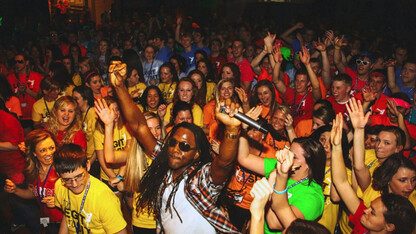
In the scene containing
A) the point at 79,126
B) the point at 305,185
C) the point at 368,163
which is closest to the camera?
the point at 305,185

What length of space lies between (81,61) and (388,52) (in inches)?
290

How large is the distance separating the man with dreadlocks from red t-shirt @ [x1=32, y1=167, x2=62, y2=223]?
109 cm

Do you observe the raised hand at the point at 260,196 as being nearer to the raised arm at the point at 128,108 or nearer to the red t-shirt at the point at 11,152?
the raised arm at the point at 128,108

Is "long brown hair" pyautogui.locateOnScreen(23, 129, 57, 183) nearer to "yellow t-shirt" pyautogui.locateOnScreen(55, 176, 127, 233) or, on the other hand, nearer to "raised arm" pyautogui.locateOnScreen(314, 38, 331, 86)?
"yellow t-shirt" pyautogui.locateOnScreen(55, 176, 127, 233)

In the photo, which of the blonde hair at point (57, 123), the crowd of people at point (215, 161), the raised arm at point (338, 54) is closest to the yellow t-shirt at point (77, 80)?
the crowd of people at point (215, 161)

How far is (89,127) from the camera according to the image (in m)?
4.57

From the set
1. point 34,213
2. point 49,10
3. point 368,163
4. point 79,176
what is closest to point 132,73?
point 34,213

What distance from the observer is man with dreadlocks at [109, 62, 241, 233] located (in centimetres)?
208

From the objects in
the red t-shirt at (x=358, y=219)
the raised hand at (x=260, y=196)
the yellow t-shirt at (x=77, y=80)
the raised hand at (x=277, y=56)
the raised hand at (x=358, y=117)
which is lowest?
the red t-shirt at (x=358, y=219)

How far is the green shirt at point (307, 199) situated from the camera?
246cm

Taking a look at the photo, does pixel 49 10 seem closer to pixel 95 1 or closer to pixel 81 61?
pixel 95 1

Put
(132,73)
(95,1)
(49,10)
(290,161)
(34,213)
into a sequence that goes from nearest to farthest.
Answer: (290,161) → (34,213) → (132,73) → (49,10) → (95,1)

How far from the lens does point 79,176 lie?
9.06 ft

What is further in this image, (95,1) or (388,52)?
(95,1)
